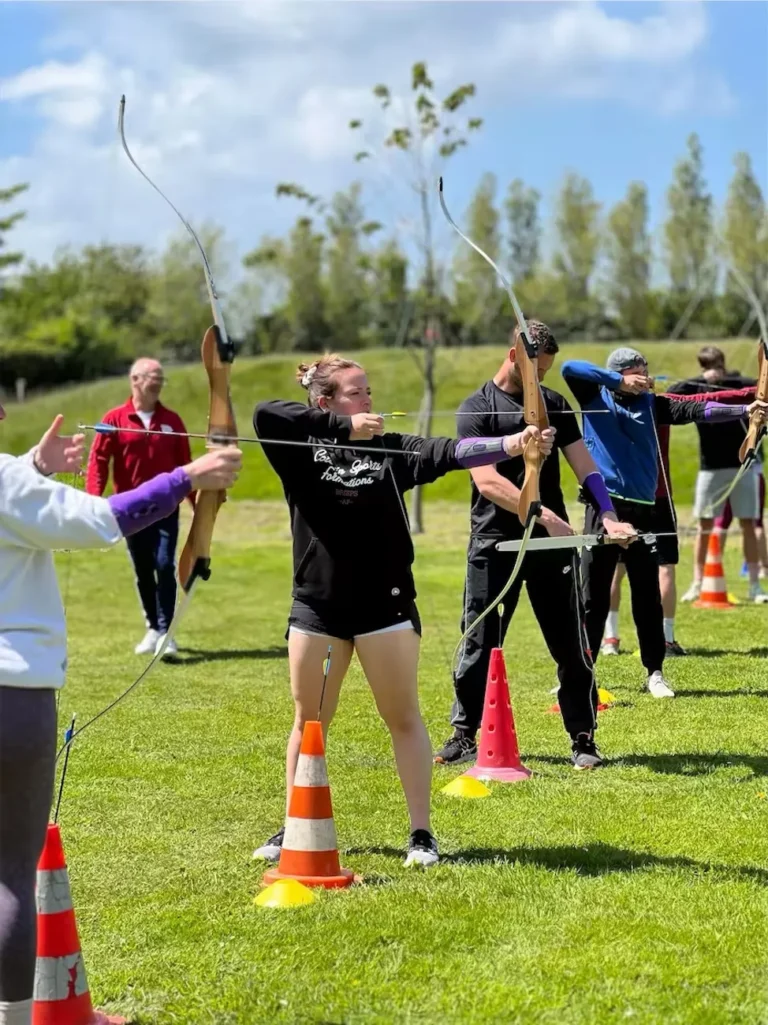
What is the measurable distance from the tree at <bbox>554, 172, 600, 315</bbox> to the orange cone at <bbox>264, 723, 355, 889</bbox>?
68.1 metres

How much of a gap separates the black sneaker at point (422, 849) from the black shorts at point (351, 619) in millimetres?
802

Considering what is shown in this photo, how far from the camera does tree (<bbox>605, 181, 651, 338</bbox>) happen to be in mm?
69875

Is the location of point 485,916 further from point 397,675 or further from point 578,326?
point 578,326

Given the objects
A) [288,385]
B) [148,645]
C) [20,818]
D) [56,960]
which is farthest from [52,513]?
[288,385]

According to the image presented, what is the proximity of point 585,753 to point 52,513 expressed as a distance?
4.30 m

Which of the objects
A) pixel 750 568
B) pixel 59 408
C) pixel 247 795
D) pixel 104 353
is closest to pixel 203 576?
pixel 247 795

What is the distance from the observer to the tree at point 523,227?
78.5 metres

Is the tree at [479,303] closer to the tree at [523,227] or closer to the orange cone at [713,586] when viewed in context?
the tree at [523,227]

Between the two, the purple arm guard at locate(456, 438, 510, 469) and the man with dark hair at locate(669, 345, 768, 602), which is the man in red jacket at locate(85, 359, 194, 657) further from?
the purple arm guard at locate(456, 438, 510, 469)

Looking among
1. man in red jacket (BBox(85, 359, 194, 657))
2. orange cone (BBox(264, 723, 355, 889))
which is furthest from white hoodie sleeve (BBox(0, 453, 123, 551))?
man in red jacket (BBox(85, 359, 194, 657))

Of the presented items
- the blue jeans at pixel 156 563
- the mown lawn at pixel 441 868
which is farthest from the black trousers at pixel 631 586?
the blue jeans at pixel 156 563

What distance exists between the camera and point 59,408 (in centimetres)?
4772

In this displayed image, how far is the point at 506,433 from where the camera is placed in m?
6.85

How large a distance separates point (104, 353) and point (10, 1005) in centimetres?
6223
